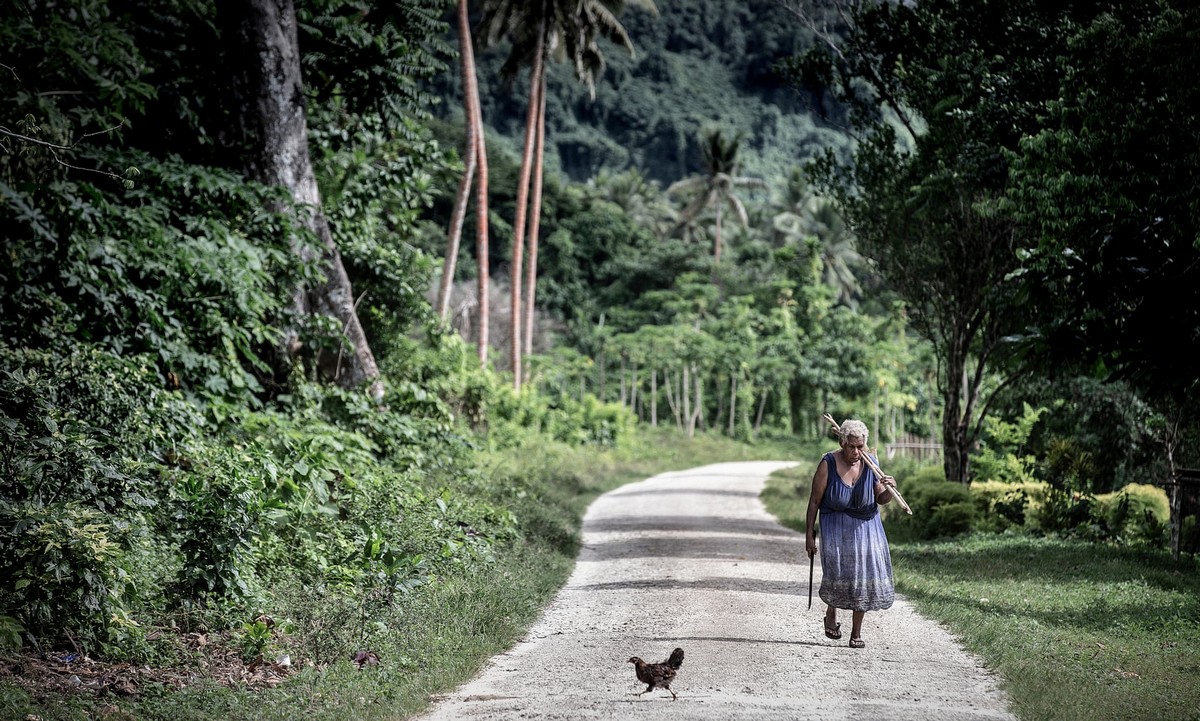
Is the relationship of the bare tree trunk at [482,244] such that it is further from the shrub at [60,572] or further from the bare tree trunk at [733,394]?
the shrub at [60,572]

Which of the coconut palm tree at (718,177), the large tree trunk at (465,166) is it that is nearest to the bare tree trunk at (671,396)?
the coconut palm tree at (718,177)

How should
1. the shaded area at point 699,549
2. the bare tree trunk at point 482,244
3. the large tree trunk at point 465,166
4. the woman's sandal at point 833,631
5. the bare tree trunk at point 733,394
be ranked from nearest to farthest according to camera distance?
the woman's sandal at point 833,631, the shaded area at point 699,549, the large tree trunk at point 465,166, the bare tree trunk at point 482,244, the bare tree trunk at point 733,394

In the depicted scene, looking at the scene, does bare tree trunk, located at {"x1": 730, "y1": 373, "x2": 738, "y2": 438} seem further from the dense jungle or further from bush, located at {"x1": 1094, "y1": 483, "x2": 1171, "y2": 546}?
bush, located at {"x1": 1094, "y1": 483, "x2": 1171, "y2": 546}

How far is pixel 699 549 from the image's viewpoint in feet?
44.6

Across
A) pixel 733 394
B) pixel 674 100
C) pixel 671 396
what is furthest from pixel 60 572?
pixel 674 100

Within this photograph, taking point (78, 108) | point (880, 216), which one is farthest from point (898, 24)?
point (78, 108)

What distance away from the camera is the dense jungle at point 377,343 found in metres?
6.97

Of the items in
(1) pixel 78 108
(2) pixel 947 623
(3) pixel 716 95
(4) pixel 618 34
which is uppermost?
(3) pixel 716 95

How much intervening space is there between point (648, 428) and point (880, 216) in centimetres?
2971

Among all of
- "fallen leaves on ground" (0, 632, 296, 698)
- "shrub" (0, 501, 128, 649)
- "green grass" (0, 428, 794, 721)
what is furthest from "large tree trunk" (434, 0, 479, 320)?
"shrub" (0, 501, 128, 649)

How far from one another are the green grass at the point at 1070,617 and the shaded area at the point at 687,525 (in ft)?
6.87

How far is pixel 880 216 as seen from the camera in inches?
719

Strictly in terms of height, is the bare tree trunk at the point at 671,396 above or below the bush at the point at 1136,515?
above

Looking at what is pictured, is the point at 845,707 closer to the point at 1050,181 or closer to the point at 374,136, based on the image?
the point at 1050,181
